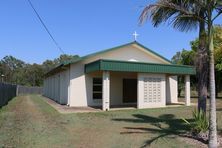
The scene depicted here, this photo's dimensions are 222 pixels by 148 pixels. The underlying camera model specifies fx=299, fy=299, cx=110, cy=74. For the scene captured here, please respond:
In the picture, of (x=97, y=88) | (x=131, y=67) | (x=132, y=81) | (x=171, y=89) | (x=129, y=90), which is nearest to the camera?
(x=131, y=67)

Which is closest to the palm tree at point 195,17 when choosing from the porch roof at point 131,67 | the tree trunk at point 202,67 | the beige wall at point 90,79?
the tree trunk at point 202,67

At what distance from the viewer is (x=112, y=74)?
23.4 meters

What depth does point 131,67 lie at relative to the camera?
19.7 meters

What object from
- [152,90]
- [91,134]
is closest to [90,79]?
[152,90]

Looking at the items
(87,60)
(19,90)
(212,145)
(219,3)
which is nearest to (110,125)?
(212,145)

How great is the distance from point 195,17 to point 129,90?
615 inches

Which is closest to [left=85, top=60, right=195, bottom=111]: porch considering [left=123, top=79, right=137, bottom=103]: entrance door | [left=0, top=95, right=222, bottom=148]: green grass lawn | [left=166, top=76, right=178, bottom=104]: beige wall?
[left=123, top=79, right=137, bottom=103]: entrance door

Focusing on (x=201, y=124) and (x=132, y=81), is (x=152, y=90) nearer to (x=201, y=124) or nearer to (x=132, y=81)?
(x=132, y=81)

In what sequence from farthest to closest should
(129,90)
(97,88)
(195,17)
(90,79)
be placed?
(129,90) → (97,88) → (90,79) → (195,17)

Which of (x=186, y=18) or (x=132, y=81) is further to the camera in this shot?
(x=132, y=81)

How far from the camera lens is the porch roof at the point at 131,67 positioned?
61.4 ft

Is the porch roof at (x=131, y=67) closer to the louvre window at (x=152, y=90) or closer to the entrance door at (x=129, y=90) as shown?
the louvre window at (x=152, y=90)

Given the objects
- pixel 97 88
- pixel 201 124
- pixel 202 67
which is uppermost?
pixel 202 67

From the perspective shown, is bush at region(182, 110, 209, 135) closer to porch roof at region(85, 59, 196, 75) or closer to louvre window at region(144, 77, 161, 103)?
porch roof at region(85, 59, 196, 75)
